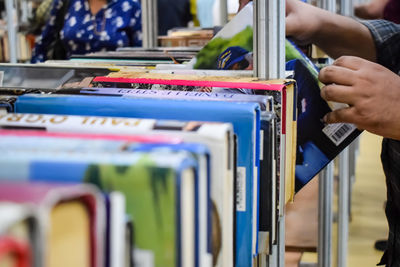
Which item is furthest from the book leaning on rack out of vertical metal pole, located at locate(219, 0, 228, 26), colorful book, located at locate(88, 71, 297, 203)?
vertical metal pole, located at locate(219, 0, 228, 26)

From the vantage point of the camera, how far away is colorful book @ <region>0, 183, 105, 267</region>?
0.28 meters

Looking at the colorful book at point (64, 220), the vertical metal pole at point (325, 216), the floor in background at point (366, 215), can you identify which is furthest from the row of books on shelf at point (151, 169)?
the floor in background at point (366, 215)

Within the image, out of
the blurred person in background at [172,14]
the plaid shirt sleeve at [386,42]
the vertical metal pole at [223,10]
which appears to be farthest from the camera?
the blurred person in background at [172,14]

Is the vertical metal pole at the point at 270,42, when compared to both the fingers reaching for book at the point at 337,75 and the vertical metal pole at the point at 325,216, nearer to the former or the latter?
the fingers reaching for book at the point at 337,75

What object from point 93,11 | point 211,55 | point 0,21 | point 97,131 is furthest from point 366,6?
point 0,21

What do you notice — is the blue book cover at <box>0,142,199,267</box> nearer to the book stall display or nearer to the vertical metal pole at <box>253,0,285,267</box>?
the book stall display

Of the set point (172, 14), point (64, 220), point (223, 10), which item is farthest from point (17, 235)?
point (172, 14)

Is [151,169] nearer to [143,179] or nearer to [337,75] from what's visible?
[143,179]

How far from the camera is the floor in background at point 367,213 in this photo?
272cm

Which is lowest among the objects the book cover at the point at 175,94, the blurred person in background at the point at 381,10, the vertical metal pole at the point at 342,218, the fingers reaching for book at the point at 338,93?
the vertical metal pole at the point at 342,218

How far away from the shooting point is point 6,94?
0.68 m

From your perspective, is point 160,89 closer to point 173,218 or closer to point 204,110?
point 204,110

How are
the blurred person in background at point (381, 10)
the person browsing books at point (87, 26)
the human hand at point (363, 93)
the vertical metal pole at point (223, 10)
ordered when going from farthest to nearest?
1. the blurred person in background at point (381, 10)
2. the person browsing books at point (87, 26)
3. the vertical metal pole at point (223, 10)
4. the human hand at point (363, 93)

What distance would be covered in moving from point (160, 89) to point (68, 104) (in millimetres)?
165
